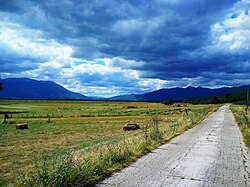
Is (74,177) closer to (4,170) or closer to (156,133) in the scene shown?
(4,170)

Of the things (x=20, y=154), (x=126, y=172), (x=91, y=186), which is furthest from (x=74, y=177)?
(x=20, y=154)

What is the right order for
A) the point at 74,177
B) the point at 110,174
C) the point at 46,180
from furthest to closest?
the point at 110,174, the point at 74,177, the point at 46,180

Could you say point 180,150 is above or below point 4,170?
above

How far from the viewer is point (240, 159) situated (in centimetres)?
1099

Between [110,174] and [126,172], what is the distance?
20.6 inches

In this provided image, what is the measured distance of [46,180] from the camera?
6109 mm

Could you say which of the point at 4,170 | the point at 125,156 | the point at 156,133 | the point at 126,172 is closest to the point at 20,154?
the point at 4,170

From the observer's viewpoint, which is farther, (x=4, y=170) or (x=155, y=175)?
(x=4, y=170)

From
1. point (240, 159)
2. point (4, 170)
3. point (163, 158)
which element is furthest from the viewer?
point (4, 170)

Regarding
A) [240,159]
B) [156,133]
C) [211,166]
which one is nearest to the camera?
[211,166]

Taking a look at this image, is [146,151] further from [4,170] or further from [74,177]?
[4,170]

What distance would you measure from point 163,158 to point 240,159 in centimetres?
310

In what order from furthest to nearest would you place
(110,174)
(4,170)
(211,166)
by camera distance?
(4,170) → (211,166) → (110,174)

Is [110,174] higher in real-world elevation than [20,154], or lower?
higher
